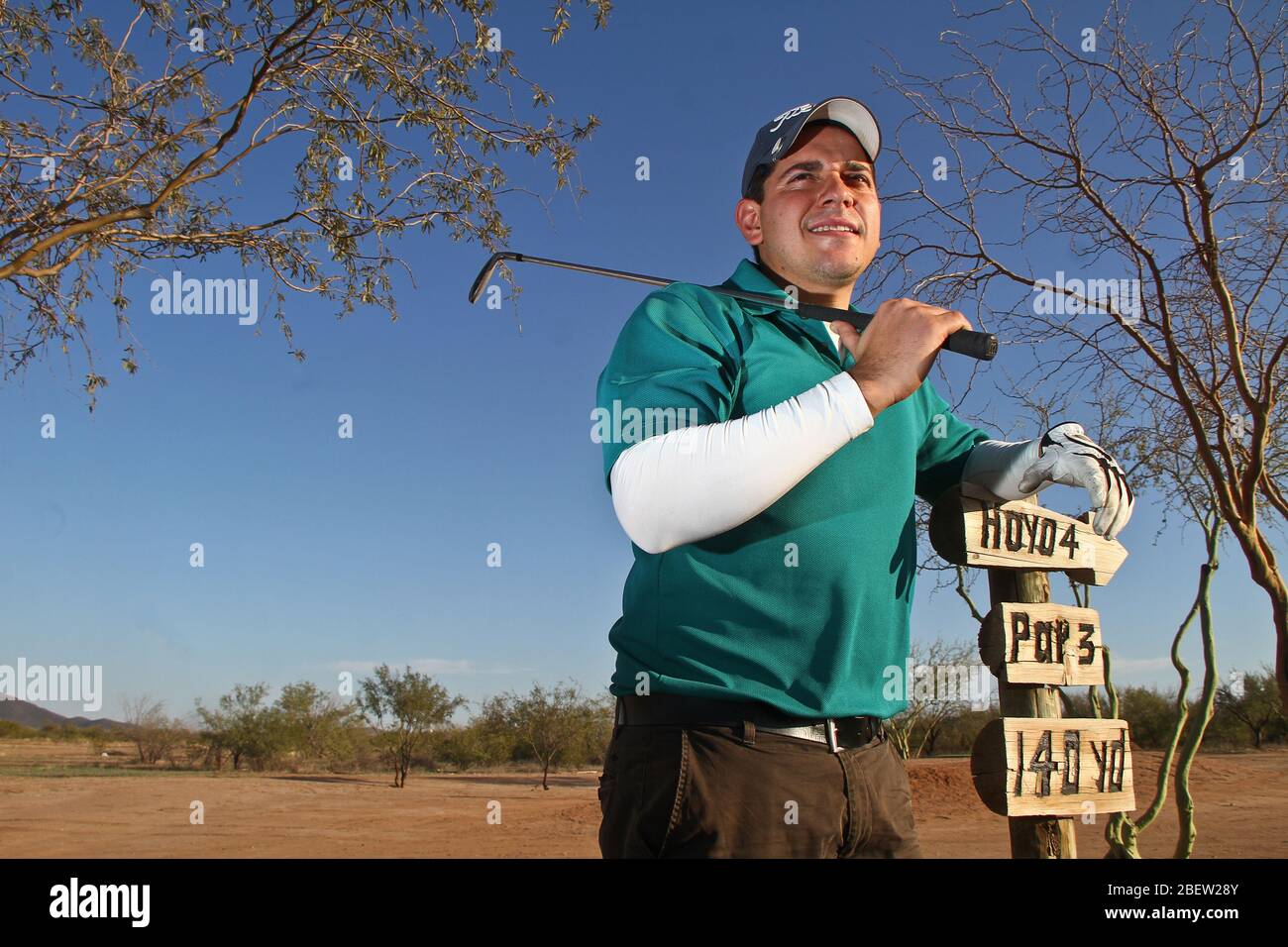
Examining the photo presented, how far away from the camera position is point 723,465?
4.91 ft

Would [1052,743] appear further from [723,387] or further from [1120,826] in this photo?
[1120,826]

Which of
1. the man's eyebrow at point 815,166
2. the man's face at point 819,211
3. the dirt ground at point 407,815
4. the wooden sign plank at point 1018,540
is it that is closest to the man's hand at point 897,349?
the man's face at point 819,211

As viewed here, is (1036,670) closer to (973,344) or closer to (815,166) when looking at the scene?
(973,344)

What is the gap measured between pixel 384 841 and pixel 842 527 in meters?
15.0

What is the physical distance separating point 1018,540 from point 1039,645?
37cm

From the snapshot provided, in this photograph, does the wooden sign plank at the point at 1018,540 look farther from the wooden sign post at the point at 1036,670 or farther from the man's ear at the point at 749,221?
the man's ear at the point at 749,221

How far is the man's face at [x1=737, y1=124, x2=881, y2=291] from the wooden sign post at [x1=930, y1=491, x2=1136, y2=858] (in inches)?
39.8

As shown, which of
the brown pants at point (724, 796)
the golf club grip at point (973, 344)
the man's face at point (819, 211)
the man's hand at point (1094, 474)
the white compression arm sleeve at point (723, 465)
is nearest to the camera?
the white compression arm sleeve at point (723, 465)

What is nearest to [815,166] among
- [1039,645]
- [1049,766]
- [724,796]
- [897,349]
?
[897,349]

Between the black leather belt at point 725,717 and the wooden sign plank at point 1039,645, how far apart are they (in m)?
1.47

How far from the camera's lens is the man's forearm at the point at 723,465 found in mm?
Answer: 1504

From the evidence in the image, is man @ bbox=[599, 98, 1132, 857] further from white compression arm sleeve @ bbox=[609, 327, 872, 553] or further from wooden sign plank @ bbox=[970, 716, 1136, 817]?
wooden sign plank @ bbox=[970, 716, 1136, 817]

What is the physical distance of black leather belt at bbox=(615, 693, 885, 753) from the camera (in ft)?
5.59
